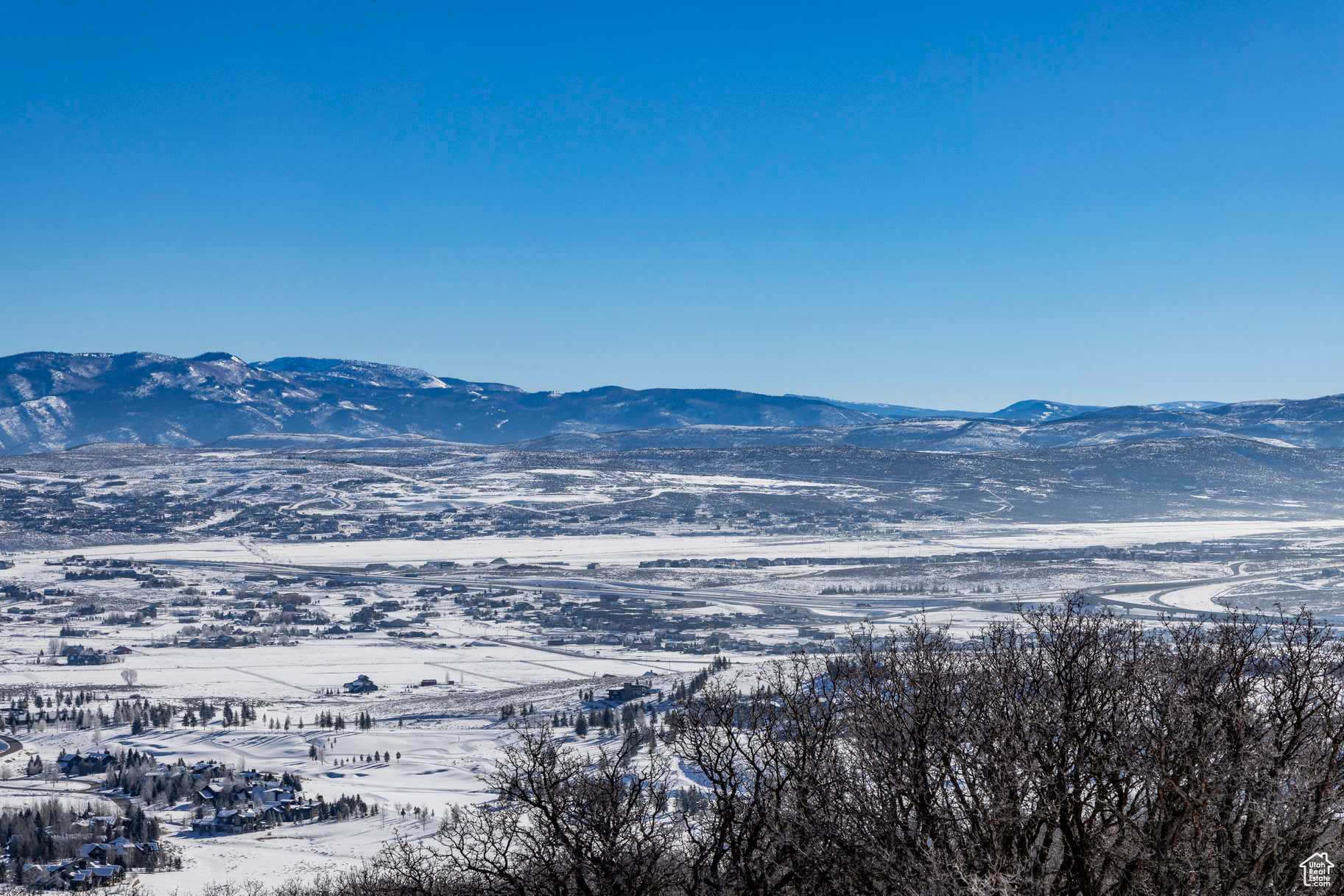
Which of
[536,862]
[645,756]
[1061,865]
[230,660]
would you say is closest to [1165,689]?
[1061,865]

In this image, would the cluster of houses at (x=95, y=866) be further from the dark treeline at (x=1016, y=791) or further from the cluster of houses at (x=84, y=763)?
the dark treeline at (x=1016, y=791)

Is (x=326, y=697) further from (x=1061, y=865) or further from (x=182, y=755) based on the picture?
(x=1061, y=865)

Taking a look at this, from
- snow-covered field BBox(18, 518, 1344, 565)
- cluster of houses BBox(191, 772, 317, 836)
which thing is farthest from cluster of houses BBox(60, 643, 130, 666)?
snow-covered field BBox(18, 518, 1344, 565)

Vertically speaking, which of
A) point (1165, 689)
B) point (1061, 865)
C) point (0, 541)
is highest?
point (1165, 689)

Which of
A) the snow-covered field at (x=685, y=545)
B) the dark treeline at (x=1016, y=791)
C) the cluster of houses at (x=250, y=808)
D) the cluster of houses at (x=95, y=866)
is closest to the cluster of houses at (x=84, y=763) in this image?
the cluster of houses at (x=250, y=808)

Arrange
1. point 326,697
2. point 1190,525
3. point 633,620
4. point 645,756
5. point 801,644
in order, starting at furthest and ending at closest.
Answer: point 1190,525, point 633,620, point 801,644, point 326,697, point 645,756

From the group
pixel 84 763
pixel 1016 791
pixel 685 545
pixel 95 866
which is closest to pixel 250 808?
pixel 95 866
